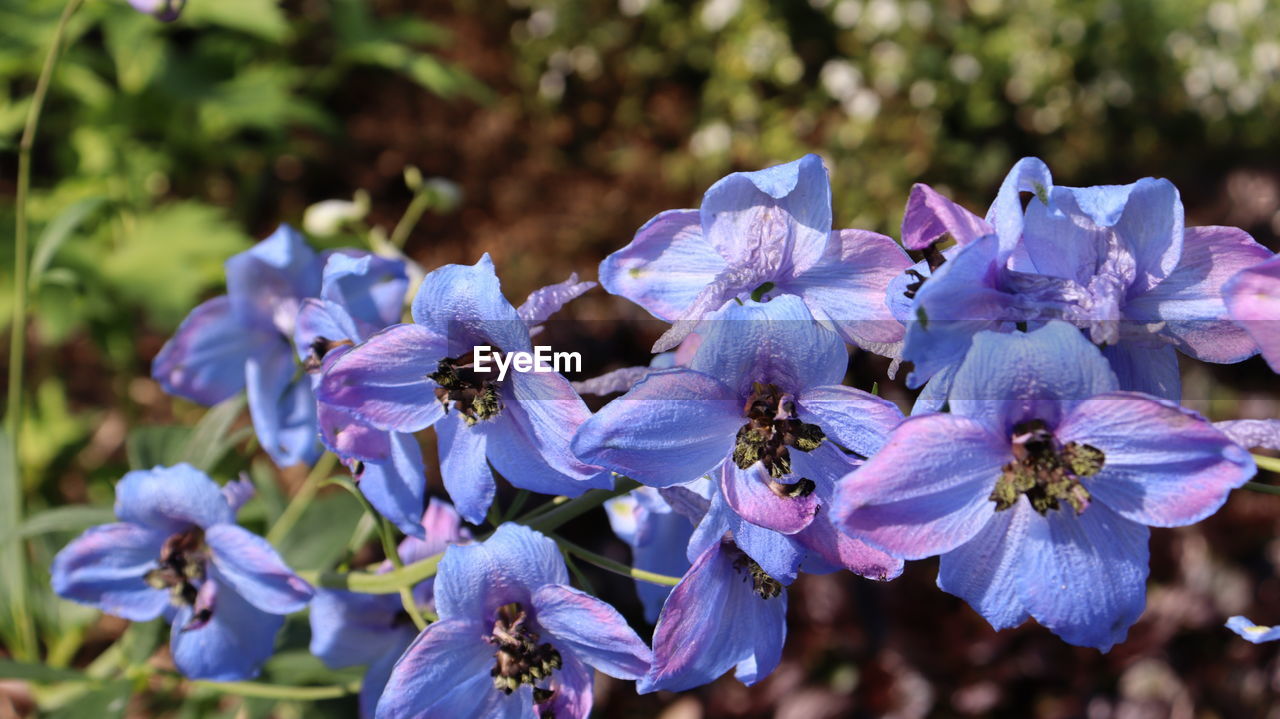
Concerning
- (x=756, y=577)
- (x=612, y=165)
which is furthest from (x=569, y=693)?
(x=612, y=165)

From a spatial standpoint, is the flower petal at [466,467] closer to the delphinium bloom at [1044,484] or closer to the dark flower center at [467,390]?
the dark flower center at [467,390]

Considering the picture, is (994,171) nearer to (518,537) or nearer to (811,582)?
(811,582)

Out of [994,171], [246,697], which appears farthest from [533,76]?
[246,697]

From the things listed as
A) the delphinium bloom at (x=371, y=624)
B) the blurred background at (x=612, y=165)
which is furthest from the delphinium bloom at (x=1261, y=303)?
the blurred background at (x=612, y=165)

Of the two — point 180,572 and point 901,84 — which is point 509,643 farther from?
point 901,84

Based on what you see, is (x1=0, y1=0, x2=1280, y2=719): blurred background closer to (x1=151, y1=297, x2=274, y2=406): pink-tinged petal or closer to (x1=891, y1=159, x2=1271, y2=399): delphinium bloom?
(x1=151, y1=297, x2=274, y2=406): pink-tinged petal

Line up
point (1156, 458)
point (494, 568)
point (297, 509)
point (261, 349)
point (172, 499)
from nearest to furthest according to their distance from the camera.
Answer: point (1156, 458) → point (494, 568) → point (172, 499) → point (261, 349) → point (297, 509)

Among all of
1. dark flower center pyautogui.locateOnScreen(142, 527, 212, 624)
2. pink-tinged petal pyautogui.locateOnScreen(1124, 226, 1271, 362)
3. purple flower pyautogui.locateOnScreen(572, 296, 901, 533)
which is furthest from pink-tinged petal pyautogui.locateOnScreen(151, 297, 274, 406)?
pink-tinged petal pyautogui.locateOnScreen(1124, 226, 1271, 362)

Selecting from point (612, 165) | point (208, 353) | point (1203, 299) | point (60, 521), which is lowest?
point (612, 165)
